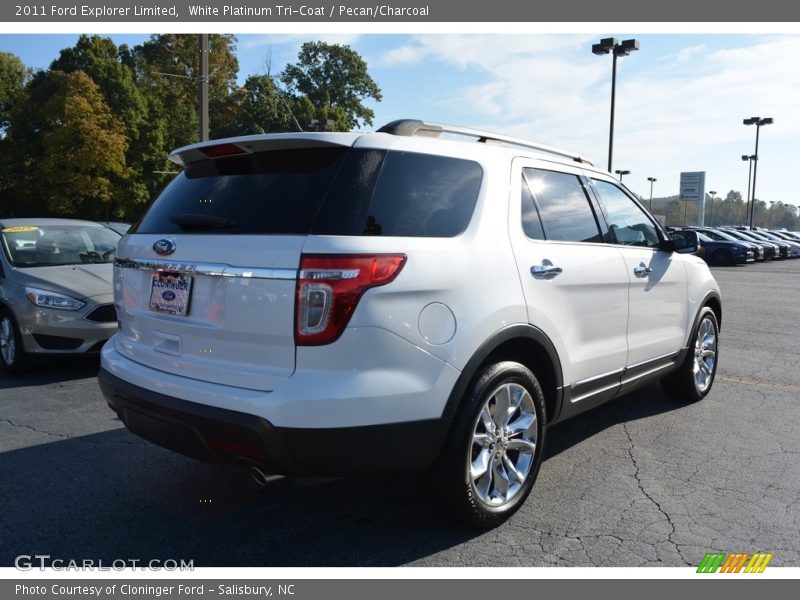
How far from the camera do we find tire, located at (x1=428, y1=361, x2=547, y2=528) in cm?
298

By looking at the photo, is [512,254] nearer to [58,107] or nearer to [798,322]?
[798,322]

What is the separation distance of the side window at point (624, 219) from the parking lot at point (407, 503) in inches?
55.8

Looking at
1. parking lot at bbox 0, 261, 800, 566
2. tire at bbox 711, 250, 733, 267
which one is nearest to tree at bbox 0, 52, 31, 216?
tire at bbox 711, 250, 733, 267

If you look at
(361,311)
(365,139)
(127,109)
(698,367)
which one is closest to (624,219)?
(698,367)

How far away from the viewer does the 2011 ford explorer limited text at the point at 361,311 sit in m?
2.62

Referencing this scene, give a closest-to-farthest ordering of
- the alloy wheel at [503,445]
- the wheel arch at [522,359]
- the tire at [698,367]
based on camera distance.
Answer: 1. the wheel arch at [522,359]
2. the alloy wheel at [503,445]
3. the tire at [698,367]

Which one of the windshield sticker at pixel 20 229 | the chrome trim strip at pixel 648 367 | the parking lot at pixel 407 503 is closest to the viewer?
the parking lot at pixel 407 503

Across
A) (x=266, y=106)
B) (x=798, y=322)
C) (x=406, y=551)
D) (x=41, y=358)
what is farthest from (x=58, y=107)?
(x=406, y=551)

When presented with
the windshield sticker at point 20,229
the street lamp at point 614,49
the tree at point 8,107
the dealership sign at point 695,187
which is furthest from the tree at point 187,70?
the windshield sticker at point 20,229

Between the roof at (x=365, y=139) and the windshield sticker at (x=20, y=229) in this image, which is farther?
the windshield sticker at (x=20, y=229)

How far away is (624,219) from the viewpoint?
461 cm

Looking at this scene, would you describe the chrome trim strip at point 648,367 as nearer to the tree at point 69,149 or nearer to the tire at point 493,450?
the tire at point 493,450

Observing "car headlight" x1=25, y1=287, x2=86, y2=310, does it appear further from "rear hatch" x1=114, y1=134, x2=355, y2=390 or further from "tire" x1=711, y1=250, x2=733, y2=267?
"tire" x1=711, y1=250, x2=733, y2=267

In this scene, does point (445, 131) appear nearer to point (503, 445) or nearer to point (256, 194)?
point (256, 194)
